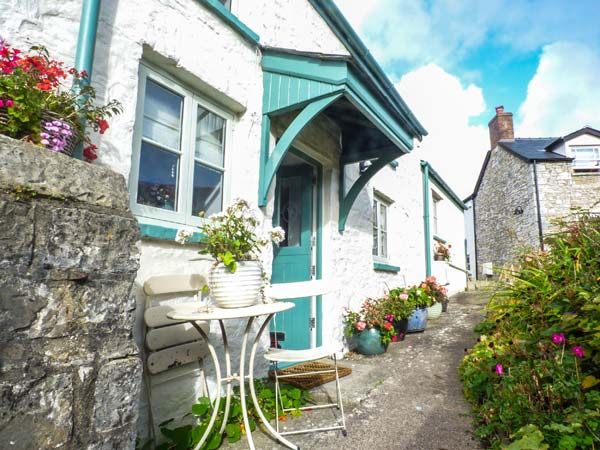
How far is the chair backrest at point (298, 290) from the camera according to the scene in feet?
8.41

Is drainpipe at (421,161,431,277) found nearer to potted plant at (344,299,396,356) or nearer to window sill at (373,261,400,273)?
window sill at (373,261,400,273)

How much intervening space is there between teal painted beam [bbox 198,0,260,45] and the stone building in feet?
38.7

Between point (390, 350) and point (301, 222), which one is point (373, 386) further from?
point (301, 222)

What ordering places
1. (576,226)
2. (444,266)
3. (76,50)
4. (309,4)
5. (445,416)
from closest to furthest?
(76,50), (445,416), (576,226), (309,4), (444,266)

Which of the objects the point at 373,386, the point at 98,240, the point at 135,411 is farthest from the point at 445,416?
the point at 98,240

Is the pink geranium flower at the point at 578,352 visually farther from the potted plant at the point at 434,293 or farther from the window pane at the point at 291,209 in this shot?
the potted plant at the point at 434,293

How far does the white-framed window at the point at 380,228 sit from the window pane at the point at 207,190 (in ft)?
12.0

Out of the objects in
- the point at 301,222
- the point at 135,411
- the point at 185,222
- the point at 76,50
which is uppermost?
the point at 76,50

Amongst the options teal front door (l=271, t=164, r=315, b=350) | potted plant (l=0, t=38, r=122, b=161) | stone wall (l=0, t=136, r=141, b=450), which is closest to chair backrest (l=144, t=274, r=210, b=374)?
stone wall (l=0, t=136, r=141, b=450)

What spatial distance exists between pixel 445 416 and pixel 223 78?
10.5ft

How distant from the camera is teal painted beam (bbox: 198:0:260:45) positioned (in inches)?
111

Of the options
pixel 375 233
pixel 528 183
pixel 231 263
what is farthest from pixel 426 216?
pixel 528 183

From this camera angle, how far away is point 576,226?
9.35ft

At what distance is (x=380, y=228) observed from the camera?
20.9ft
